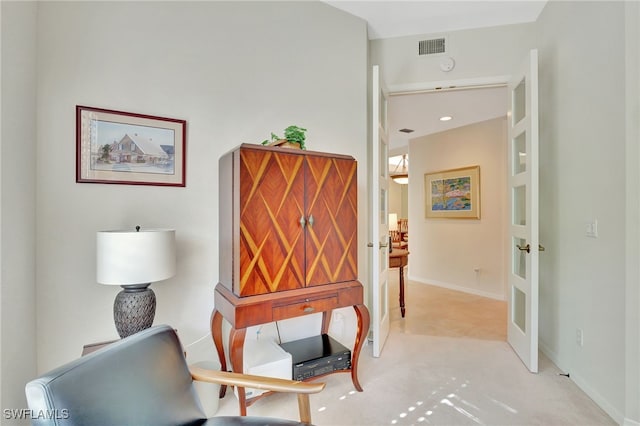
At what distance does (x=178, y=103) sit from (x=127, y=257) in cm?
107

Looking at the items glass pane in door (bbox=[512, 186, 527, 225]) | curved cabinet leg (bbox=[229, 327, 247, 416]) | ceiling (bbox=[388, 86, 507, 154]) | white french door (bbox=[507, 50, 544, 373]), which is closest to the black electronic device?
curved cabinet leg (bbox=[229, 327, 247, 416])

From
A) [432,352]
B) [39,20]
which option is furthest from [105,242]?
[432,352]

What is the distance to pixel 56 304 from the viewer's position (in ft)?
5.60

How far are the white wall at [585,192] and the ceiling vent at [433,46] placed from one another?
2.56ft

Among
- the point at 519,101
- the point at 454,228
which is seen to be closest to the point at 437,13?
the point at 519,101

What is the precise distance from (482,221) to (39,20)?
507 cm

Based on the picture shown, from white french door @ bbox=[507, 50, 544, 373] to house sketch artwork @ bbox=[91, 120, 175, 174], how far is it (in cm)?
256

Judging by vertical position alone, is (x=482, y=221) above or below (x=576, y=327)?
above

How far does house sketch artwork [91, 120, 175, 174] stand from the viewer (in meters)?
1.81

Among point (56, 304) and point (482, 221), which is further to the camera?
point (482, 221)

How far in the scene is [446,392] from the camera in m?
2.07

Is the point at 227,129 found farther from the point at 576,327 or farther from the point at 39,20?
the point at 576,327

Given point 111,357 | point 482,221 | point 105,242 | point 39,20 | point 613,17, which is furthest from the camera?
point 482,221

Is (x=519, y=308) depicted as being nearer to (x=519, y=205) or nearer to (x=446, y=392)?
(x=519, y=205)
